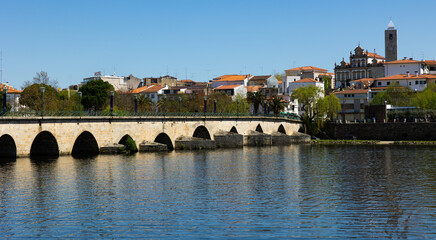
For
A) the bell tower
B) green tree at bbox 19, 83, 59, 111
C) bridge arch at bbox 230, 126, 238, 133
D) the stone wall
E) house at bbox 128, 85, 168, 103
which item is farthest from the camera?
the bell tower

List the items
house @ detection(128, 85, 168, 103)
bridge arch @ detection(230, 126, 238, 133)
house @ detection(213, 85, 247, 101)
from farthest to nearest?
house @ detection(128, 85, 168, 103)
house @ detection(213, 85, 247, 101)
bridge arch @ detection(230, 126, 238, 133)

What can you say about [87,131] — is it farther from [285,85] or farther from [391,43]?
[391,43]

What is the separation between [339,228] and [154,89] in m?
123

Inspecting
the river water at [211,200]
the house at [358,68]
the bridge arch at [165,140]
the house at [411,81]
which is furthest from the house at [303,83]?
the river water at [211,200]

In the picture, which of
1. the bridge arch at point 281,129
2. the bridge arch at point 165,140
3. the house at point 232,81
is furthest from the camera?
the house at point 232,81

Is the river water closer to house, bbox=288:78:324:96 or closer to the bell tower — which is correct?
house, bbox=288:78:324:96

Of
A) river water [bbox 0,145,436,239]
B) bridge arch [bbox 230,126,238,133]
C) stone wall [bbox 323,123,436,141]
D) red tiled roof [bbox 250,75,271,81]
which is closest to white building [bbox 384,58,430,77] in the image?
red tiled roof [bbox 250,75,271,81]

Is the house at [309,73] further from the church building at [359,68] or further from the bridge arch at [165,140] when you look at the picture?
the bridge arch at [165,140]

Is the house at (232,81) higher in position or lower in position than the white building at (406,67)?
lower

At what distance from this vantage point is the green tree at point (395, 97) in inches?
4943

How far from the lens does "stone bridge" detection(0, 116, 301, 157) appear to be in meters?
49.7

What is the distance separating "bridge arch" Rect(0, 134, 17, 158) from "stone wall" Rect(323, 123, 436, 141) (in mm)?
67618

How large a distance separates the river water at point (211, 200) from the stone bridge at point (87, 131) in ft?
7.01

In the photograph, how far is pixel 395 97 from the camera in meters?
128
